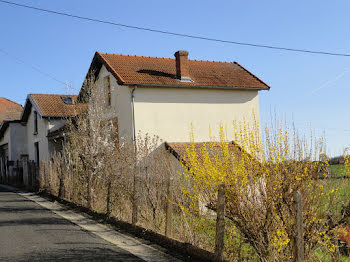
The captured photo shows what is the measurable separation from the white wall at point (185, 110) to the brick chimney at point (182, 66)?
Answer: 72cm

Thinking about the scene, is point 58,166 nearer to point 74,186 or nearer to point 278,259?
point 74,186

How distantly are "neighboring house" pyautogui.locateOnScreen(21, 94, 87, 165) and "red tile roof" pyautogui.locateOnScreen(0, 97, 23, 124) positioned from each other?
50.3ft

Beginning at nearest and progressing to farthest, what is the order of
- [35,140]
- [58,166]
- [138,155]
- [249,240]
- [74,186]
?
[249,240] < [138,155] < [74,186] < [58,166] < [35,140]

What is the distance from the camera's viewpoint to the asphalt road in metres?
6.80

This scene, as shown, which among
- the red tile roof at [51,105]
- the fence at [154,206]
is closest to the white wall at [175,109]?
the fence at [154,206]

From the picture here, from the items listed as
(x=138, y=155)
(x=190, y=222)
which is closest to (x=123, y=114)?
(x=138, y=155)

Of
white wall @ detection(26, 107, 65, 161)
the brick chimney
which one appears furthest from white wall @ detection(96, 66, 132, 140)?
white wall @ detection(26, 107, 65, 161)

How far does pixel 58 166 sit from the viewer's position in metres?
16.2

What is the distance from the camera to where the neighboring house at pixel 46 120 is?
82.1 feet

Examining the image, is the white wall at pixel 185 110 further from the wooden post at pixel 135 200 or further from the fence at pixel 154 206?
the wooden post at pixel 135 200

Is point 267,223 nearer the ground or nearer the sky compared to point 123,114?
nearer the ground

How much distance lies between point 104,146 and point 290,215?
8.75 metres

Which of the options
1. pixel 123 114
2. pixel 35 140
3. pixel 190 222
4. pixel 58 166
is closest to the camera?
pixel 190 222

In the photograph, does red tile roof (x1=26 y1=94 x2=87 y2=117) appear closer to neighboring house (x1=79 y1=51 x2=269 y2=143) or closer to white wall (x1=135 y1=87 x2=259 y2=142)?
neighboring house (x1=79 y1=51 x2=269 y2=143)
